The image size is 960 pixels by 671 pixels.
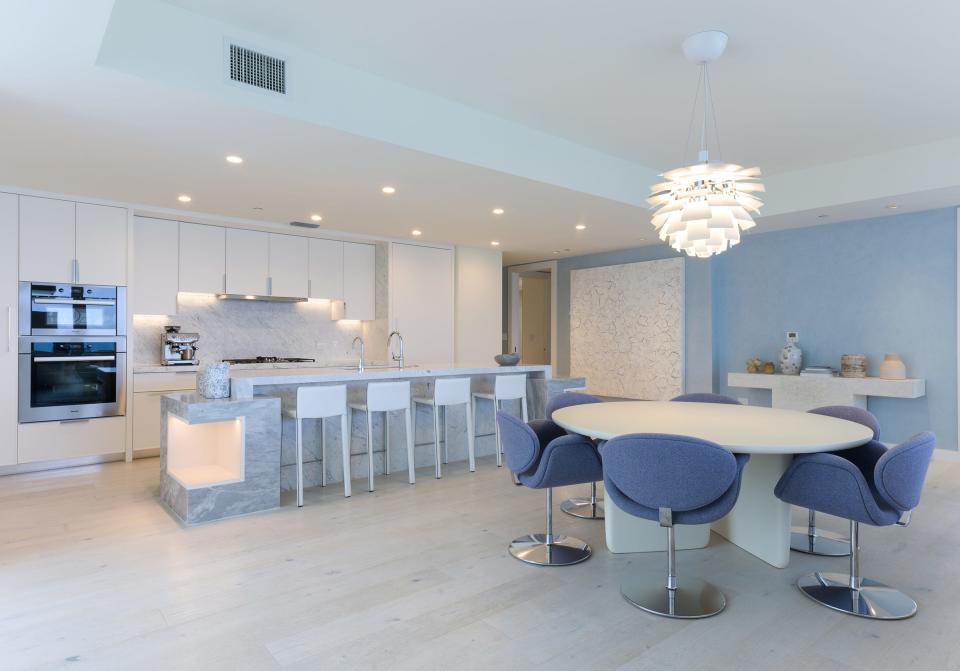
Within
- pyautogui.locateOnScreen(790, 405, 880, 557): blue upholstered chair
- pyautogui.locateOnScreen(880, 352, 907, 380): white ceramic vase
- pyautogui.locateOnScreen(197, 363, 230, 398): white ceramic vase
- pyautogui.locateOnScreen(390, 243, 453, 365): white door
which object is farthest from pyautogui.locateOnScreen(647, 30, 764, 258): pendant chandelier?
pyautogui.locateOnScreen(390, 243, 453, 365): white door

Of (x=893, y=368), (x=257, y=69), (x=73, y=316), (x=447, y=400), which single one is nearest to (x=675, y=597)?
(x=447, y=400)

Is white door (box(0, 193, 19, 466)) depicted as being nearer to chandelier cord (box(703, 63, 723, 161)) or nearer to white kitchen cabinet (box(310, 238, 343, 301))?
white kitchen cabinet (box(310, 238, 343, 301))

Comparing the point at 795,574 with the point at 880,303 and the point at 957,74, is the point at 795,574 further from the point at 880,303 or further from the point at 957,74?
the point at 880,303

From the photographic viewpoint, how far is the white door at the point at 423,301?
7.26m

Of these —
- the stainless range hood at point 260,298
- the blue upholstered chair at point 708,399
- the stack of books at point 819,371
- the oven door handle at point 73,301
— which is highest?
the stainless range hood at point 260,298

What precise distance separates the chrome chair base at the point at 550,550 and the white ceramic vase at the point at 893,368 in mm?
4287

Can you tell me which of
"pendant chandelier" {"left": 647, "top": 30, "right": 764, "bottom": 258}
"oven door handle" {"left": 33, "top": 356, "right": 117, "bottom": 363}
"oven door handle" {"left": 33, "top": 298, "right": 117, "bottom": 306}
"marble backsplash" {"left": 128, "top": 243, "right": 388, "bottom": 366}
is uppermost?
"pendant chandelier" {"left": 647, "top": 30, "right": 764, "bottom": 258}

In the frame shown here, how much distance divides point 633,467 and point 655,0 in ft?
7.20

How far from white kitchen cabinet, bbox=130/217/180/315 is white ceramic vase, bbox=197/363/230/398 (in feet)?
7.18

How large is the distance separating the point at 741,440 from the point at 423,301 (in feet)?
17.6

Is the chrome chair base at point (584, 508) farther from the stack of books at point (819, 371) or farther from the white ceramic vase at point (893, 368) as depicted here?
the white ceramic vase at point (893, 368)

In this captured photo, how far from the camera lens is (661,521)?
95.3 inches

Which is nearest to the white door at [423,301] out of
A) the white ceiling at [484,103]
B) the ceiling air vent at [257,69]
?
the white ceiling at [484,103]

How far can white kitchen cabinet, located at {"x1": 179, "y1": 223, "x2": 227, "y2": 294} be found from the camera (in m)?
5.93
